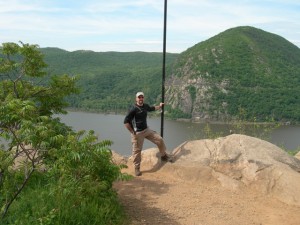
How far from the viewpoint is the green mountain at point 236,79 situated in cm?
10456

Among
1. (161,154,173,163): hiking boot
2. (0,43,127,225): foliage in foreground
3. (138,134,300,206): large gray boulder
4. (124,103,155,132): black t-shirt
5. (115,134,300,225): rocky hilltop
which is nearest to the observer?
(0,43,127,225): foliage in foreground

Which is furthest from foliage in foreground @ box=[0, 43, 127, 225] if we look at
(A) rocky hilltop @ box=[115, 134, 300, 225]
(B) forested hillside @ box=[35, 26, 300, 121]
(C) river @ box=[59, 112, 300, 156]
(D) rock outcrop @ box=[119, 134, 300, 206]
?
(B) forested hillside @ box=[35, 26, 300, 121]

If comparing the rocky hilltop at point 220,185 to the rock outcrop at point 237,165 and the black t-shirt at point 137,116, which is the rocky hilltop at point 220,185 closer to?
the rock outcrop at point 237,165

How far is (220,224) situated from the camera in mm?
6617

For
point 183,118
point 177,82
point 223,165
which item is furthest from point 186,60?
point 223,165

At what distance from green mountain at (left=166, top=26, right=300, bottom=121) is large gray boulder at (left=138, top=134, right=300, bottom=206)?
271 feet

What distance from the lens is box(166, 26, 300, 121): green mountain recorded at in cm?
10456

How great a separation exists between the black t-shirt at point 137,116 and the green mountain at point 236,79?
3315 inches

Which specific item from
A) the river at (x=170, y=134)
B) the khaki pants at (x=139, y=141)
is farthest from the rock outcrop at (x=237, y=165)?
the river at (x=170, y=134)

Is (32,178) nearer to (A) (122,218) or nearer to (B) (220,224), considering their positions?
(A) (122,218)

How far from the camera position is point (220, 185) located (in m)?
8.62

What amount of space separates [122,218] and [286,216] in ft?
11.3

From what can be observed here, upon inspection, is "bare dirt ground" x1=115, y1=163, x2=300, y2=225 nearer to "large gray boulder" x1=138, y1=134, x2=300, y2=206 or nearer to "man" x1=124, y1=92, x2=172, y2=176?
"large gray boulder" x1=138, y1=134, x2=300, y2=206

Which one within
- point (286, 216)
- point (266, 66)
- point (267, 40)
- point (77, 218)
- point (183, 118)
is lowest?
point (183, 118)
